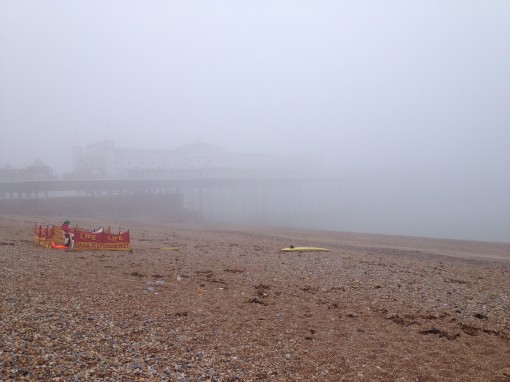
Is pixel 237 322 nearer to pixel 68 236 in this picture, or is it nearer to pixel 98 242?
pixel 98 242

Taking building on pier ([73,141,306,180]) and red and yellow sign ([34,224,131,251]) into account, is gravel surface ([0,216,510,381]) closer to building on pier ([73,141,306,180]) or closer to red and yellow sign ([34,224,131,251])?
red and yellow sign ([34,224,131,251])

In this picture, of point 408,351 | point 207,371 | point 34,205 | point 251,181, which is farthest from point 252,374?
point 251,181

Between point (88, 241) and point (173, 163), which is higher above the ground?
point (173, 163)

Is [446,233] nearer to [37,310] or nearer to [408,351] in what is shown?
[408,351]

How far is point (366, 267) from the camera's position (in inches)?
538

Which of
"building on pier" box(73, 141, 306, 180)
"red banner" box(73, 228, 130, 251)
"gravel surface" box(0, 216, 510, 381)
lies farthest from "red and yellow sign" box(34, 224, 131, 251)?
"building on pier" box(73, 141, 306, 180)

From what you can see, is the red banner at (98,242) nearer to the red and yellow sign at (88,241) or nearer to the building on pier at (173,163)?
the red and yellow sign at (88,241)

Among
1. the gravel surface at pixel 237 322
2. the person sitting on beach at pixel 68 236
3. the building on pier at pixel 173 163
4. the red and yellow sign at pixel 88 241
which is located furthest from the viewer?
the building on pier at pixel 173 163

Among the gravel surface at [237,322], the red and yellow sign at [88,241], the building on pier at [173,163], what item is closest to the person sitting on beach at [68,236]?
the red and yellow sign at [88,241]

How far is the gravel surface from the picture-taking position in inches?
202

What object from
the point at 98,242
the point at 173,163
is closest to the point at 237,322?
the point at 98,242

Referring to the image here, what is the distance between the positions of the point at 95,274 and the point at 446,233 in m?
39.3

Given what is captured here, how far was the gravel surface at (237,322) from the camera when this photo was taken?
512cm

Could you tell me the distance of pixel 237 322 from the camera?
7.09 meters
